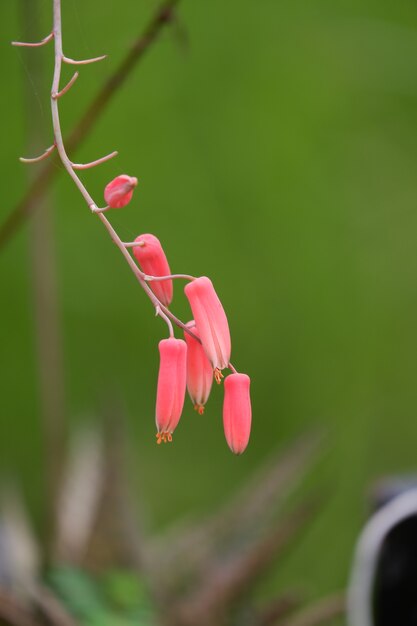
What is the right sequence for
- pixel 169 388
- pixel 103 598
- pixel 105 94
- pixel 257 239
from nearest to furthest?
1. pixel 169 388
2. pixel 105 94
3. pixel 103 598
4. pixel 257 239

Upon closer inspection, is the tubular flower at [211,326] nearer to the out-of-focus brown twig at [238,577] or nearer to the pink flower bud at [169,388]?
the pink flower bud at [169,388]

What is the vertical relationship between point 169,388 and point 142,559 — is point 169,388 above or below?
above

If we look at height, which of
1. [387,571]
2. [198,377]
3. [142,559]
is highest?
[198,377]

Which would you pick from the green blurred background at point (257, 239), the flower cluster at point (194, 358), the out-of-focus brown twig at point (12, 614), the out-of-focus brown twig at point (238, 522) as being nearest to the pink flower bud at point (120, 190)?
the flower cluster at point (194, 358)

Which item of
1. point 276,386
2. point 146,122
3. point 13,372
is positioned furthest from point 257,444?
point 146,122

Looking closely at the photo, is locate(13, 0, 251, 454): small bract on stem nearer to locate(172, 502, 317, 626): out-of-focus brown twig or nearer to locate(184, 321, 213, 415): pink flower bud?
locate(184, 321, 213, 415): pink flower bud

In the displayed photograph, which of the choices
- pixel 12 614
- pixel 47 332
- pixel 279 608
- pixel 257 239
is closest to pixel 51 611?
pixel 12 614

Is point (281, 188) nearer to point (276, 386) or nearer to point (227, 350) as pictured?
point (276, 386)

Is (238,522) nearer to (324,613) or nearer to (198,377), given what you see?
(324,613)
